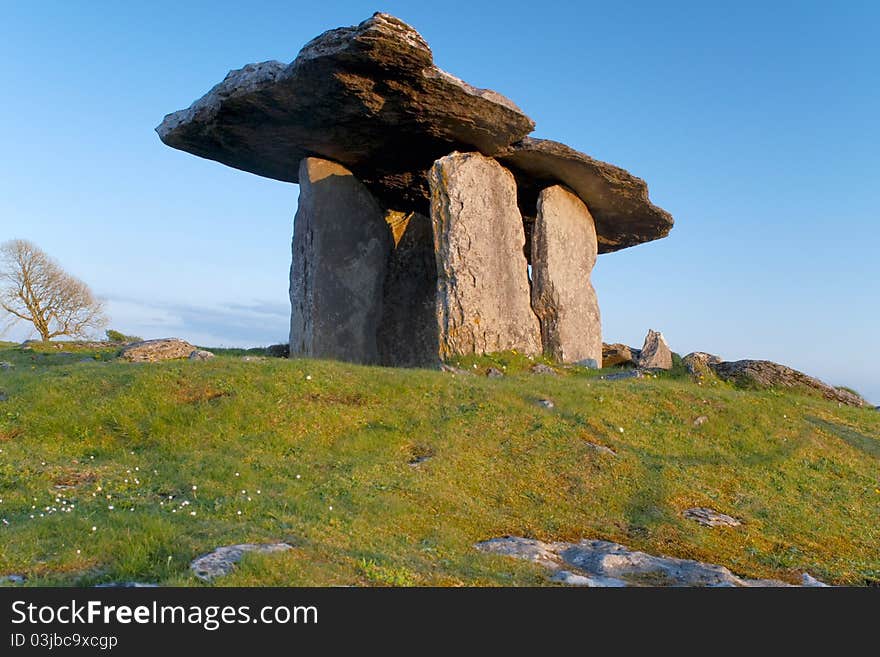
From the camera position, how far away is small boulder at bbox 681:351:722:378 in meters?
20.6

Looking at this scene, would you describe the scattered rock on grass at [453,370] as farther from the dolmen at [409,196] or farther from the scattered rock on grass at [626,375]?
the scattered rock on grass at [626,375]

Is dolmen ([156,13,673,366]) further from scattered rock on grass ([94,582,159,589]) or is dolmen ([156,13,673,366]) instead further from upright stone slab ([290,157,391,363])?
scattered rock on grass ([94,582,159,589])

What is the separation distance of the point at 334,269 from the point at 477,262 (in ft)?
14.2

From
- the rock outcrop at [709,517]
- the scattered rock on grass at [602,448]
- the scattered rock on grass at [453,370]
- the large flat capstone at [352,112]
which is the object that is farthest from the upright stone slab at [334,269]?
the rock outcrop at [709,517]

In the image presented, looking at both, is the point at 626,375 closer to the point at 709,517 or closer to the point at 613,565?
the point at 709,517

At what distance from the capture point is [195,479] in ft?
32.6

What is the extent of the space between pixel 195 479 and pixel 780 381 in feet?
52.4

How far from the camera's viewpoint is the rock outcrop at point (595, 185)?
72.1 ft

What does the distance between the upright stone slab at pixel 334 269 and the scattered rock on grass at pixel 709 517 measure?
42.4 ft

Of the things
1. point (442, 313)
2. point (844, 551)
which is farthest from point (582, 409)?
point (442, 313)

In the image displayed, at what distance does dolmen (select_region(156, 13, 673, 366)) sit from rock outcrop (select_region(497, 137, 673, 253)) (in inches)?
2.4

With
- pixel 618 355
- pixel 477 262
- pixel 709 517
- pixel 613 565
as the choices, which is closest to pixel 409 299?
pixel 477 262

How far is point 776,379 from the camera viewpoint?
67.4 feet
